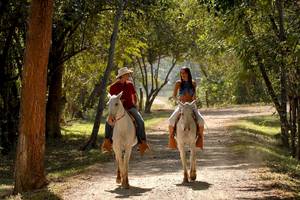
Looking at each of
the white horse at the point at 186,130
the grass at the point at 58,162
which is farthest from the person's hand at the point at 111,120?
the grass at the point at 58,162

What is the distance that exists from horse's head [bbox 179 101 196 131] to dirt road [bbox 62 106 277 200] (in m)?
Answer: 1.38

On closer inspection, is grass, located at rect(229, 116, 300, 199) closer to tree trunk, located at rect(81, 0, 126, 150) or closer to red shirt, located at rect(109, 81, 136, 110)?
red shirt, located at rect(109, 81, 136, 110)

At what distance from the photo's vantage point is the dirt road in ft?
39.7

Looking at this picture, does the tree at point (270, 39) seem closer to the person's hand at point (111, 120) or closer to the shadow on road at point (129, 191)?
the person's hand at point (111, 120)

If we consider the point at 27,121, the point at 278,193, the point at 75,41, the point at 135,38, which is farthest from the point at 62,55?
the point at 278,193

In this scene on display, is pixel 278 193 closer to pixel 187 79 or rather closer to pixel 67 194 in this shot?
pixel 187 79

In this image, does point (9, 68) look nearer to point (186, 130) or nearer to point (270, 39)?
point (270, 39)

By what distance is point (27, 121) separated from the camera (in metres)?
13.0

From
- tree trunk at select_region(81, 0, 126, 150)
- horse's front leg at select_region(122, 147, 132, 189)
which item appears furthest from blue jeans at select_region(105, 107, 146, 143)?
tree trunk at select_region(81, 0, 126, 150)

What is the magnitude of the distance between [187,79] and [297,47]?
2.66 meters

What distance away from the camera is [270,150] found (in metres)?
23.8

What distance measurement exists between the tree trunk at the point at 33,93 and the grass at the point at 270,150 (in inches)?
224

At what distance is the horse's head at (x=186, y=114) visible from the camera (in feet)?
42.3

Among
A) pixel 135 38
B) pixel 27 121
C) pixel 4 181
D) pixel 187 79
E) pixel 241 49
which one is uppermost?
pixel 135 38
